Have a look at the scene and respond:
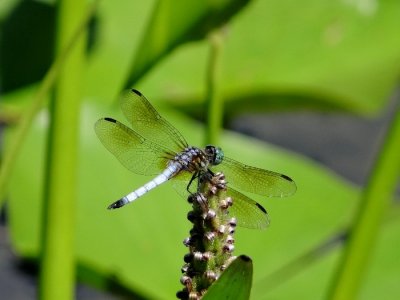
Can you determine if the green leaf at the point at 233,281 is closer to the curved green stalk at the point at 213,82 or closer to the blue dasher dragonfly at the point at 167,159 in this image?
the blue dasher dragonfly at the point at 167,159

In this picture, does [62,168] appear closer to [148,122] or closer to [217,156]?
[217,156]

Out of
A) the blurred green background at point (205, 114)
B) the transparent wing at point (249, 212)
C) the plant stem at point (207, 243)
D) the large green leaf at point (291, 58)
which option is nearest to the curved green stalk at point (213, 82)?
the blurred green background at point (205, 114)

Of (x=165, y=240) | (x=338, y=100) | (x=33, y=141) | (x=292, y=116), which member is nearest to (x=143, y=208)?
(x=165, y=240)

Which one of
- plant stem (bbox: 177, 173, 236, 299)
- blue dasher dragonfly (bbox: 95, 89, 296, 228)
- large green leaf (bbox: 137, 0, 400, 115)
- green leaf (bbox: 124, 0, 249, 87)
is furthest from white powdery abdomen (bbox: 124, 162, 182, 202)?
large green leaf (bbox: 137, 0, 400, 115)

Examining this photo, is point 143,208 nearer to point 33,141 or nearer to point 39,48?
point 33,141

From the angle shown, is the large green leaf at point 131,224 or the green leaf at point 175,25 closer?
the green leaf at point 175,25

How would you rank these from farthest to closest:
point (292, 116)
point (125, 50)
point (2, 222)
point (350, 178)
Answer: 1. point (292, 116)
2. point (350, 178)
3. point (2, 222)
4. point (125, 50)
